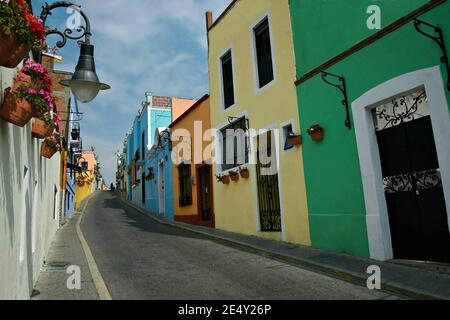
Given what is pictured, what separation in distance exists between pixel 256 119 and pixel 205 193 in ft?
15.0

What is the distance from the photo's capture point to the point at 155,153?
21.4 m

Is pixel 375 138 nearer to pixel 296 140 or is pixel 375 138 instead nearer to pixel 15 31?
pixel 296 140

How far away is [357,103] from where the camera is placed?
6.94m

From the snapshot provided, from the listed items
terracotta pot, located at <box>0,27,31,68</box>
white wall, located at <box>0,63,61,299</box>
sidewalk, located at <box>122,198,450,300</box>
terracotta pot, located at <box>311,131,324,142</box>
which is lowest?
sidewalk, located at <box>122,198,450,300</box>

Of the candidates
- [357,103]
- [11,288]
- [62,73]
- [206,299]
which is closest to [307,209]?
[357,103]

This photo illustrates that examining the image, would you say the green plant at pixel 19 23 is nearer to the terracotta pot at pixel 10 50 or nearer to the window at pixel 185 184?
the terracotta pot at pixel 10 50

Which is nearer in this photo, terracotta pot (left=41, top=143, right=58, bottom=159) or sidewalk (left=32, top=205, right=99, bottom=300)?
sidewalk (left=32, top=205, right=99, bottom=300)

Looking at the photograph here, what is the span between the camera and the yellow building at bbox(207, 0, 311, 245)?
29.5ft

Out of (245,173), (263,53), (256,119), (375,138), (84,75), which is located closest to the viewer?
(84,75)

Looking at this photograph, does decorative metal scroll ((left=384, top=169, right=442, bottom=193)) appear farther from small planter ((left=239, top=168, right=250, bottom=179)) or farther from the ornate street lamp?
the ornate street lamp

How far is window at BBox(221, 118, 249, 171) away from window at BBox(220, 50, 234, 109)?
101 cm

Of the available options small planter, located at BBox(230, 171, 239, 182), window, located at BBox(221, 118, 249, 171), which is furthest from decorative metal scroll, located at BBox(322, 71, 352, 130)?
small planter, located at BBox(230, 171, 239, 182)

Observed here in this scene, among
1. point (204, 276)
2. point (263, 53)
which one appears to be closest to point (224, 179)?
point (263, 53)

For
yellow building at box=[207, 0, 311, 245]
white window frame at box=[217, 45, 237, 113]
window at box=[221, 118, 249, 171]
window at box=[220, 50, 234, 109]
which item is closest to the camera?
yellow building at box=[207, 0, 311, 245]
